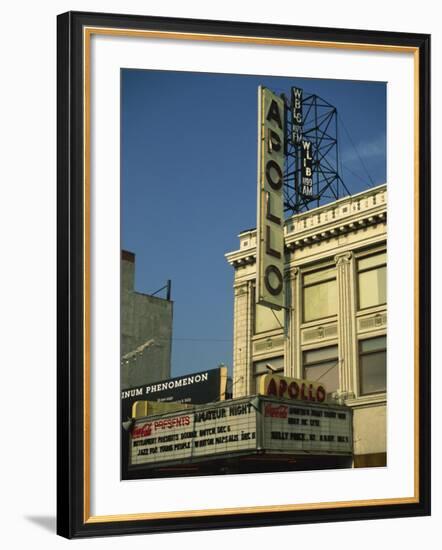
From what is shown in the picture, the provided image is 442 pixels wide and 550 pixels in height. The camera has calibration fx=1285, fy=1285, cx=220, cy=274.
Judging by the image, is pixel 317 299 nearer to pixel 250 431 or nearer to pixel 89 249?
pixel 250 431

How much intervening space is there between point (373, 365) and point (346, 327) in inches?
22.7

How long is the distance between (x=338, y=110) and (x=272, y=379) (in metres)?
2.76

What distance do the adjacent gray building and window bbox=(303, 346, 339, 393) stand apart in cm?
157

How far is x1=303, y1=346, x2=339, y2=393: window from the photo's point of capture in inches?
502

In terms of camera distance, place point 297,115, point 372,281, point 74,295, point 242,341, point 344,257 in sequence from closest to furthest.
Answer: point 74,295
point 242,341
point 297,115
point 372,281
point 344,257

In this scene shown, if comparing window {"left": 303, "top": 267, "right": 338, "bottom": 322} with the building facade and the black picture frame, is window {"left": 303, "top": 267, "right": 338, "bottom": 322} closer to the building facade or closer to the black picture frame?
the building facade

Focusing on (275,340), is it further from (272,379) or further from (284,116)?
(284,116)

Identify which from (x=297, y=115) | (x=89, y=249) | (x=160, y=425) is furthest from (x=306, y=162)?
(x=160, y=425)

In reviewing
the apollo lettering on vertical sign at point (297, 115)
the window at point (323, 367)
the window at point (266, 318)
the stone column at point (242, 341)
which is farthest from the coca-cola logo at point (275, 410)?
the apollo lettering on vertical sign at point (297, 115)

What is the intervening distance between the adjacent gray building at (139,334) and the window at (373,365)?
85.8 inches

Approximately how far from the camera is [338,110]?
1281 cm

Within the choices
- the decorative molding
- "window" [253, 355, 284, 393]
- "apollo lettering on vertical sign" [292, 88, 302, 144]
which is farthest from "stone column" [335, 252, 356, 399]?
"apollo lettering on vertical sign" [292, 88, 302, 144]

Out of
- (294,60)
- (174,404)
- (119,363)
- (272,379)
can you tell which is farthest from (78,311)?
(294,60)

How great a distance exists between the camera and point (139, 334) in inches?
460
